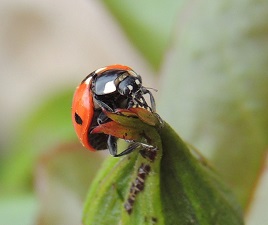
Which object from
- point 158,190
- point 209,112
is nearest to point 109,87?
point 158,190

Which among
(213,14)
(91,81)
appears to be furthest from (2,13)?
(91,81)

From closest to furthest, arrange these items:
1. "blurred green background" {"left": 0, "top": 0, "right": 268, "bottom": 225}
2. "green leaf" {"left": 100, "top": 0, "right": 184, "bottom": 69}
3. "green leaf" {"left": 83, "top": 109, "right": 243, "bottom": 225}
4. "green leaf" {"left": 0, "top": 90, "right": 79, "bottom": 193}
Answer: "green leaf" {"left": 83, "top": 109, "right": 243, "bottom": 225} < "blurred green background" {"left": 0, "top": 0, "right": 268, "bottom": 225} < "green leaf" {"left": 100, "top": 0, "right": 184, "bottom": 69} < "green leaf" {"left": 0, "top": 90, "right": 79, "bottom": 193}

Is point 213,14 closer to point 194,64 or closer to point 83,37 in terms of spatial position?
point 194,64

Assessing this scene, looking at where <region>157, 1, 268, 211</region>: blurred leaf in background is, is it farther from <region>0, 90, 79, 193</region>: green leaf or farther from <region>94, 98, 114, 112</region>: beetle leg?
<region>0, 90, 79, 193</region>: green leaf

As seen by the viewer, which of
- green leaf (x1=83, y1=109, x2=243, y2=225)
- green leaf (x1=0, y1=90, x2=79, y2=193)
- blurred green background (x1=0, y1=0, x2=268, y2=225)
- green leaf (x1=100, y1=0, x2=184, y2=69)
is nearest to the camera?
green leaf (x1=83, y1=109, x2=243, y2=225)

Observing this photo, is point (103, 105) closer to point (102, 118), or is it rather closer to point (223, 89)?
point (102, 118)

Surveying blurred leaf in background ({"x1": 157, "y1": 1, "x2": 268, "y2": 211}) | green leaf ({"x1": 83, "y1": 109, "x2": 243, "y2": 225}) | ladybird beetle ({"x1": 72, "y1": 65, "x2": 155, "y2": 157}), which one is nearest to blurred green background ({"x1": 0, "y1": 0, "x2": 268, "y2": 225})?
blurred leaf in background ({"x1": 157, "y1": 1, "x2": 268, "y2": 211})

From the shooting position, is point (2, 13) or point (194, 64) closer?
point (194, 64)

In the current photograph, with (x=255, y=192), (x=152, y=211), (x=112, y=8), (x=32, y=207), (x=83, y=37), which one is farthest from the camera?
(x=83, y=37)
